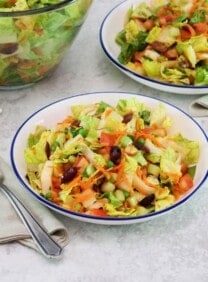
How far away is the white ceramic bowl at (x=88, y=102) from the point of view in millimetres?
1402

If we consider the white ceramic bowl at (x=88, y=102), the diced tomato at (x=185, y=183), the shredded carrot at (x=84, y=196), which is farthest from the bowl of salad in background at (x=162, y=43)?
the shredded carrot at (x=84, y=196)

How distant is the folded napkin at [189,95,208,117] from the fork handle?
1.91ft

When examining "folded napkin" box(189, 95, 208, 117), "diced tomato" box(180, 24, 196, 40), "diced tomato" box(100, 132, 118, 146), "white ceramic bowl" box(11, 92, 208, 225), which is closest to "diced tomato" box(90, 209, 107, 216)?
"white ceramic bowl" box(11, 92, 208, 225)

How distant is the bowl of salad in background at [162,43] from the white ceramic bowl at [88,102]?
0.54 feet

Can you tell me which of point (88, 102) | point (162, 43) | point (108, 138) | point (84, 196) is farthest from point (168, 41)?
point (84, 196)

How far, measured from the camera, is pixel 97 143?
1.51m

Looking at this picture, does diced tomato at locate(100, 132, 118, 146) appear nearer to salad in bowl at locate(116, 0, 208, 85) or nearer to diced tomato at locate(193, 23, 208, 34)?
salad in bowl at locate(116, 0, 208, 85)

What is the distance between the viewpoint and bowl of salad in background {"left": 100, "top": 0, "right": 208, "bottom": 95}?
189 cm

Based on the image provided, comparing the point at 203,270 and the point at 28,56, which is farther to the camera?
the point at 28,56

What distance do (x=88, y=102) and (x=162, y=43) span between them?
349 millimetres

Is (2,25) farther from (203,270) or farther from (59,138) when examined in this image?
(203,270)

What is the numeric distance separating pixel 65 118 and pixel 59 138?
0.53ft

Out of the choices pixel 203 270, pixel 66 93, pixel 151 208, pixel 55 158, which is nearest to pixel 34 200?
pixel 55 158

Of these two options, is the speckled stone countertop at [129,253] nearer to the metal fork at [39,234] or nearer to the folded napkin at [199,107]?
the metal fork at [39,234]
